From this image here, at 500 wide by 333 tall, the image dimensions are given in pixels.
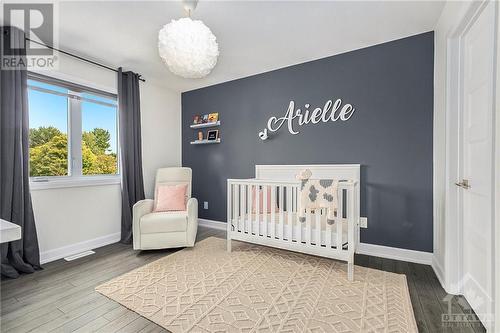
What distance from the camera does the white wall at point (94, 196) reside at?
2500mm

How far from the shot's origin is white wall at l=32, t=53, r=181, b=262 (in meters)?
2.50

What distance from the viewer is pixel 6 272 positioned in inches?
81.2

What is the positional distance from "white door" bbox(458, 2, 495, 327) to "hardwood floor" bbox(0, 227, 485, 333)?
0.24 metres

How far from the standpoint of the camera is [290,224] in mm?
2299

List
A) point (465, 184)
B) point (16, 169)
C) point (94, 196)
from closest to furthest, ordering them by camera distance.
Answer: point (465, 184), point (16, 169), point (94, 196)

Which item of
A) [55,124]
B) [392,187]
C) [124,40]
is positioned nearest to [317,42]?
[392,187]

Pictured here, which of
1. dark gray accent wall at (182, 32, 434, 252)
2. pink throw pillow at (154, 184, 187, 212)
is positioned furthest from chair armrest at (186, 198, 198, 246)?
dark gray accent wall at (182, 32, 434, 252)

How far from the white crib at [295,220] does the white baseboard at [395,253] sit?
0.19 meters

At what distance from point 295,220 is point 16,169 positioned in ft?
9.02

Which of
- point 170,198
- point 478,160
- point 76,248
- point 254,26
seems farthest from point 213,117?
point 478,160

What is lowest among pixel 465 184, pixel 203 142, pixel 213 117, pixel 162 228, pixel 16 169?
pixel 162 228

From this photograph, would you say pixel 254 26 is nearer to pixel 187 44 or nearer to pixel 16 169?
pixel 187 44

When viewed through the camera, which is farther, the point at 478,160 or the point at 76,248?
the point at 76,248

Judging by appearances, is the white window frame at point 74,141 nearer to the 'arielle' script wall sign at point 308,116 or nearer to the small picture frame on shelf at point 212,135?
the small picture frame on shelf at point 212,135
